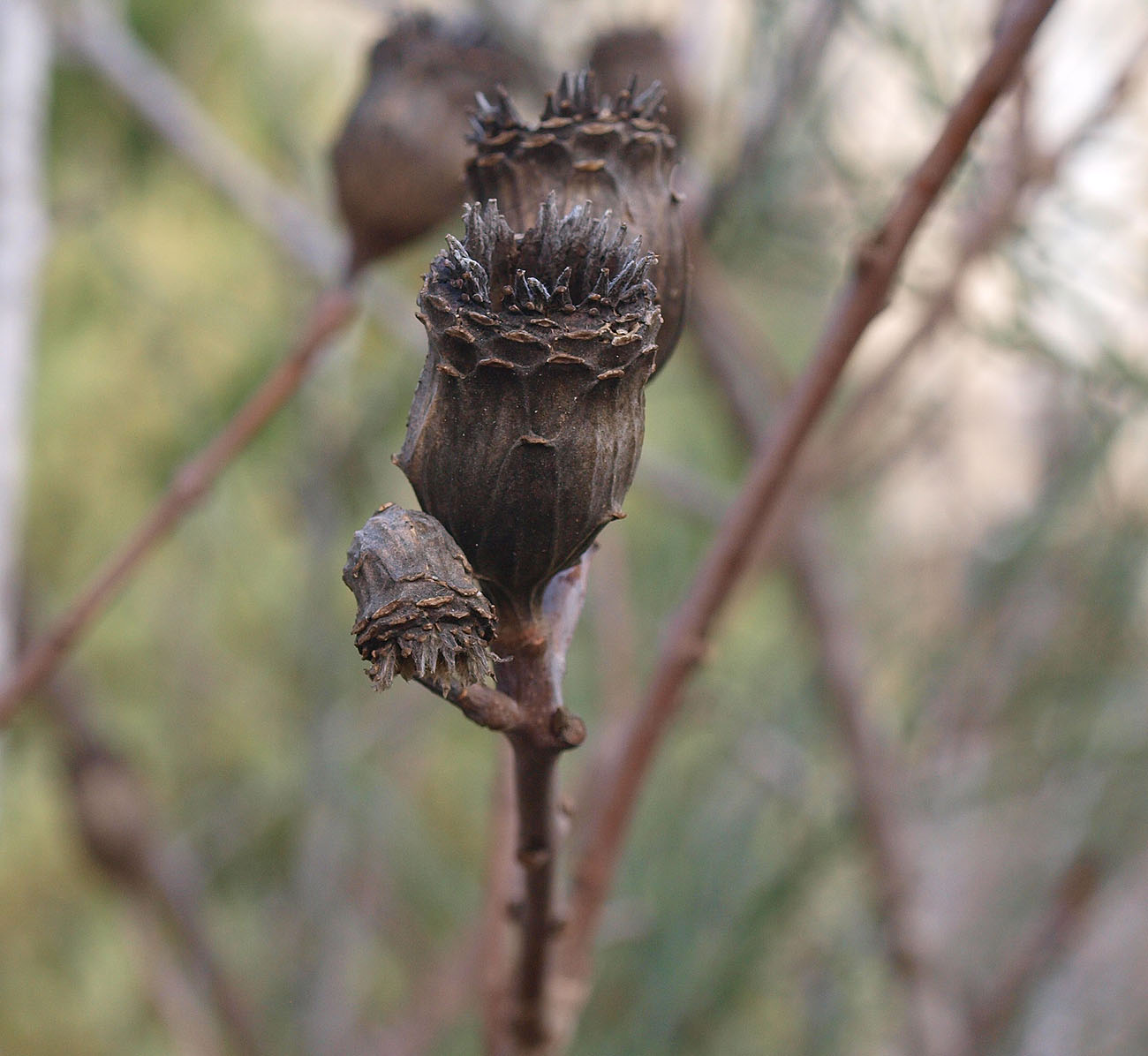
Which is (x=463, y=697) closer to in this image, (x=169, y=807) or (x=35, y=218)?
(x=35, y=218)

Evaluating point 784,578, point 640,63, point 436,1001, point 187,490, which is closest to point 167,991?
point 436,1001

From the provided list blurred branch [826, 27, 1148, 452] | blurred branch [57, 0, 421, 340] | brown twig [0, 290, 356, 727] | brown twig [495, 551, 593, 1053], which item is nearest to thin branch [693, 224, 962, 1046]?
blurred branch [826, 27, 1148, 452]

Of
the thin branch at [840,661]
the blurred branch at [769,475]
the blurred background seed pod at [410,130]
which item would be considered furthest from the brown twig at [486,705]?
the thin branch at [840,661]

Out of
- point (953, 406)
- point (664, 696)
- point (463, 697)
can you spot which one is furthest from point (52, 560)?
point (463, 697)

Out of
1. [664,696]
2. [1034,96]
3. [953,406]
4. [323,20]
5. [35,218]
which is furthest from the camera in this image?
[323,20]

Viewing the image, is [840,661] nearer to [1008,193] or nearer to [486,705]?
[1008,193]

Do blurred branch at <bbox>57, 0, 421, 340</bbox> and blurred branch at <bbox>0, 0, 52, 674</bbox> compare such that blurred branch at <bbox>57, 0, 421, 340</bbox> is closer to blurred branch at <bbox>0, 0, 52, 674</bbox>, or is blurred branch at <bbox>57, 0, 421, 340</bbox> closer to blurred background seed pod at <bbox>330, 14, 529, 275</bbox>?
blurred branch at <bbox>0, 0, 52, 674</bbox>

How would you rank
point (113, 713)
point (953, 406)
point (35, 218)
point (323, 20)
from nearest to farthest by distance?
1. point (35, 218)
2. point (953, 406)
3. point (323, 20)
4. point (113, 713)
